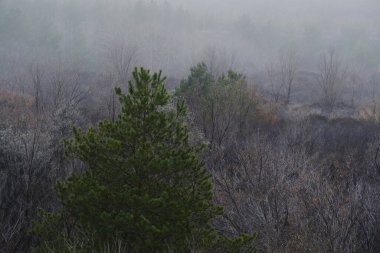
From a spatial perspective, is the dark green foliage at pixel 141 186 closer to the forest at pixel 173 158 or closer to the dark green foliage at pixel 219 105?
the forest at pixel 173 158

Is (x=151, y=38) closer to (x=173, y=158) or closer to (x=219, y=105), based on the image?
(x=219, y=105)

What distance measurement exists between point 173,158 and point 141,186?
0.73 meters

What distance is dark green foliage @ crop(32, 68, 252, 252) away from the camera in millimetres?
6379

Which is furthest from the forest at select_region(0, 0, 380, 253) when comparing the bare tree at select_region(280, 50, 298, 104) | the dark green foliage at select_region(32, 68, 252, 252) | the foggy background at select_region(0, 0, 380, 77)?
the bare tree at select_region(280, 50, 298, 104)

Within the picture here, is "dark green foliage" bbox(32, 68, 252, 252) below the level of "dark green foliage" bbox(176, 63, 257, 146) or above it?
above

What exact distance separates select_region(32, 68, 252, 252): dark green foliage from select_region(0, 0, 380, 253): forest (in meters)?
0.02

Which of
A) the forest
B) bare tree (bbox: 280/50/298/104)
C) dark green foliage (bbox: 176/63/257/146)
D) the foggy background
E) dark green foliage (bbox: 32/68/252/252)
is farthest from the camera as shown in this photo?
the foggy background

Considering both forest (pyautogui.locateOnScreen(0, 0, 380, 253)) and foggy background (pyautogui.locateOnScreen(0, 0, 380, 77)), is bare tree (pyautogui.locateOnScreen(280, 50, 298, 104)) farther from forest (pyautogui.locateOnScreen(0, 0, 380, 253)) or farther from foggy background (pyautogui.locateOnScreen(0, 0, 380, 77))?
foggy background (pyautogui.locateOnScreen(0, 0, 380, 77))

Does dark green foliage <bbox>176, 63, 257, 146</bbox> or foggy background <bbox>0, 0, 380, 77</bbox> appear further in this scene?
foggy background <bbox>0, 0, 380, 77</bbox>

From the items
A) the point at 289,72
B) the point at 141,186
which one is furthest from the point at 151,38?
the point at 141,186

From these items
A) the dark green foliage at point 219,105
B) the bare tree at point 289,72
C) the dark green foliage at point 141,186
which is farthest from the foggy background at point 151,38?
the dark green foliage at point 141,186

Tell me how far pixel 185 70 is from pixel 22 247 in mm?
47547

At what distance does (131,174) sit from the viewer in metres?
6.70

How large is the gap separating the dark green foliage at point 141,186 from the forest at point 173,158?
0.08 feet
